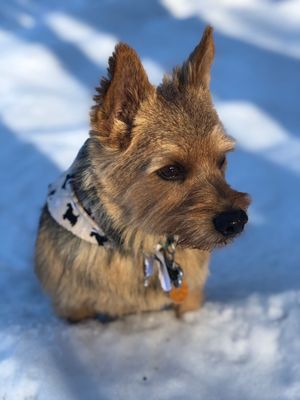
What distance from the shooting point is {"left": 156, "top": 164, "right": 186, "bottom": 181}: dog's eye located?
236cm

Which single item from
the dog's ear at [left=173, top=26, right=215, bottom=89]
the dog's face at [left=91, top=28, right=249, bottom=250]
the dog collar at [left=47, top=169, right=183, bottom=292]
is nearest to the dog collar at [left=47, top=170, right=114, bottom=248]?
the dog collar at [left=47, top=169, right=183, bottom=292]

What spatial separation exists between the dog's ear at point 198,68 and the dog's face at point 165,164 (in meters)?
0.14

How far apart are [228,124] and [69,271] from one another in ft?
7.86

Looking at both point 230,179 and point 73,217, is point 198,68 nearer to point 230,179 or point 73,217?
point 73,217

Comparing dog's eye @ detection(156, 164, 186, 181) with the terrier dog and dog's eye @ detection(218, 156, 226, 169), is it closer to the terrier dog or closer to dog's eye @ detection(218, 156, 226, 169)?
the terrier dog

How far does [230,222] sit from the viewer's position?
7.47ft

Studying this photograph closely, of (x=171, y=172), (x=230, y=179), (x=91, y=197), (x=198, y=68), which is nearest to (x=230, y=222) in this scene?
(x=171, y=172)

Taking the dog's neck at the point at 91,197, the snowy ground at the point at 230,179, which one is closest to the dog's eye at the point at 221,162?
the dog's neck at the point at 91,197

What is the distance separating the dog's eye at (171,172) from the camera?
2.36 metres

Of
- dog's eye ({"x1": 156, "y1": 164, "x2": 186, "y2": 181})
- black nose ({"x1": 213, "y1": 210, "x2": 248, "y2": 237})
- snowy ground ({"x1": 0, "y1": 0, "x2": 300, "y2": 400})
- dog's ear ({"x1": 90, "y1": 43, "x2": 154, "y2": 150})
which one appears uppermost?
dog's ear ({"x1": 90, "y1": 43, "x2": 154, "y2": 150})

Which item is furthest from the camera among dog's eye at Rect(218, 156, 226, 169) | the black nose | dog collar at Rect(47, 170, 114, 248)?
dog collar at Rect(47, 170, 114, 248)

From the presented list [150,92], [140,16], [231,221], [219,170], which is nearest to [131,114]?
[150,92]

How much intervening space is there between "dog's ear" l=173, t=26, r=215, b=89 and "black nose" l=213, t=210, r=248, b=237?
2.25 ft

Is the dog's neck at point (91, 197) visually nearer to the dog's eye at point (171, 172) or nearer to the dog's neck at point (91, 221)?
the dog's neck at point (91, 221)
